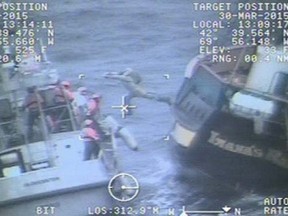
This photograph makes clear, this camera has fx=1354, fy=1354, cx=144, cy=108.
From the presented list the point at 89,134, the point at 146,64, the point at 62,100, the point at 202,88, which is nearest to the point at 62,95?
the point at 62,100

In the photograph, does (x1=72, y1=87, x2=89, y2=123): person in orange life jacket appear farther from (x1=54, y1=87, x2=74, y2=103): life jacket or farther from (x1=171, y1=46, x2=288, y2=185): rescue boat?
(x1=171, y1=46, x2=288, y2=185): rescue boat

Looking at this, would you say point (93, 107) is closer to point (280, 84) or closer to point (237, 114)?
point (237, 114)

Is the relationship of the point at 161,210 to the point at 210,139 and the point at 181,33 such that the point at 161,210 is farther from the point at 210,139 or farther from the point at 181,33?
the point at 181,33

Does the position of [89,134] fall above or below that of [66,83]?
below

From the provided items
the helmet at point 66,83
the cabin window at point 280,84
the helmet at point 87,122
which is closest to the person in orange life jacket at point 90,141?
the helmet at point 87,122

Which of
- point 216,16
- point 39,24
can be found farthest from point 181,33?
point 39,24

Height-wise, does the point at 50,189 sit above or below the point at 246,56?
below

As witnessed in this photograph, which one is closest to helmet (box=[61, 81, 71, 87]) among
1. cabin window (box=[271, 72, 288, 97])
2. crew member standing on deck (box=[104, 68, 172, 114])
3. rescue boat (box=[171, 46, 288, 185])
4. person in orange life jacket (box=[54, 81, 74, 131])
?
person in orange life jacket (box=[54, 81, 74, 131])
